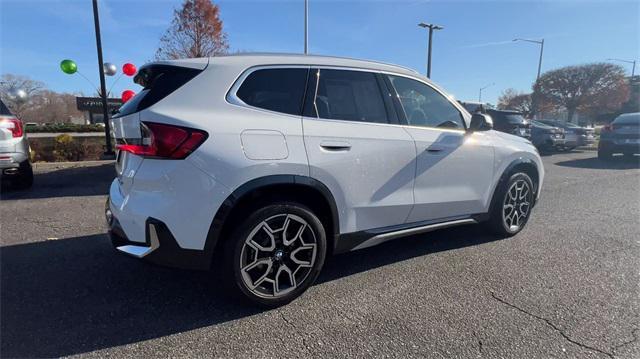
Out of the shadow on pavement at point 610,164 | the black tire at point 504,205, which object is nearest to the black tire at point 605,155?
the shadow on pavement at point 610,164

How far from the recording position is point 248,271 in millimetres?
2471

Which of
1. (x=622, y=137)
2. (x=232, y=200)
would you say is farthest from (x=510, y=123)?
(x=232, y=200)

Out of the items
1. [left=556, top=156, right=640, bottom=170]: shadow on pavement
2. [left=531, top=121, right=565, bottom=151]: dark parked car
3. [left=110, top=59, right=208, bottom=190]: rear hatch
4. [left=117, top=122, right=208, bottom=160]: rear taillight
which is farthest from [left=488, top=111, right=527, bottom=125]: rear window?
[left=117, top=122, right=208, bottom=160]: rear taillight

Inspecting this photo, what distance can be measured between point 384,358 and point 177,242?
56.3 inches

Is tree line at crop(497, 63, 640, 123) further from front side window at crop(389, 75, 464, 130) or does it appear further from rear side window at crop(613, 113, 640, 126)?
front side window at crop(389, 75, 464, 130)

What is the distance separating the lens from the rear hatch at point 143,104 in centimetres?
230

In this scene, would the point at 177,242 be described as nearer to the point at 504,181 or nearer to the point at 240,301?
the point at 240,301

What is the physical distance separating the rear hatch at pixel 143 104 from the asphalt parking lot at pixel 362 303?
0.94 m

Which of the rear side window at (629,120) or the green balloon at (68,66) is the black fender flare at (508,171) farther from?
the green balloon at (68,66)

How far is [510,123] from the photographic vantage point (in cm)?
1309

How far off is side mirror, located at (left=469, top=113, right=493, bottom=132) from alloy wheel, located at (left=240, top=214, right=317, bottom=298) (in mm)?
2019

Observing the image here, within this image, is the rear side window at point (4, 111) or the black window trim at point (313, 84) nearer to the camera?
the black window trim at point (313, 84)

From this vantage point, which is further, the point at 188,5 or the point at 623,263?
the point at 188,5

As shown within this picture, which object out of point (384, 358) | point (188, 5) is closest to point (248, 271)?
point (384, 358)
